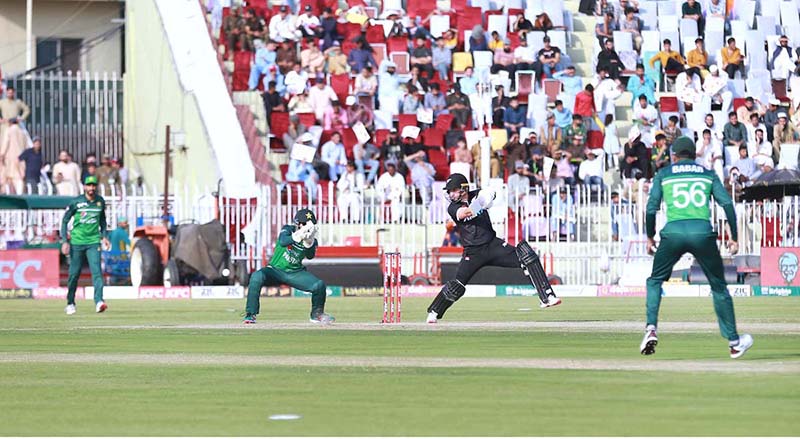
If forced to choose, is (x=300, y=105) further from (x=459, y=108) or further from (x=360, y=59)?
(x=459, y=108)

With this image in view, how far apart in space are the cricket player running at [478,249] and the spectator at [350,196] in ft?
44.3

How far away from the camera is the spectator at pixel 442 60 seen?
3734 cm

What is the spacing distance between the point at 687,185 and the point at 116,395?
15.9ft

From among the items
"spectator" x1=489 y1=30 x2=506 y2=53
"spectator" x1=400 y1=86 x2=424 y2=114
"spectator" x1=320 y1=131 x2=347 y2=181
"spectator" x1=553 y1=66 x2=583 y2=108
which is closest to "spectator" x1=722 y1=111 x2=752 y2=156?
"spectator" x1=553 y1=66 x2=583 y2=108

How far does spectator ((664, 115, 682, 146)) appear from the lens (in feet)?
116

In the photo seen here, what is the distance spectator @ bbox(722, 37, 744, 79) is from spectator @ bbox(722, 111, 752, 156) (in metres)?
2.63

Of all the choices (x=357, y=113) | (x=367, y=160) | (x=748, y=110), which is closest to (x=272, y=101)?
(x=357, y=113)

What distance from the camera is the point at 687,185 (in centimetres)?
1360

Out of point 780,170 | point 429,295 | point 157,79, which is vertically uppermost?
point 157,79

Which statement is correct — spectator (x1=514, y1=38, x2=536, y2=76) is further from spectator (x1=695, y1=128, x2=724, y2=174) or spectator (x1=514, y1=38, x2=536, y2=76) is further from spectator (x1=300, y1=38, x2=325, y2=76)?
spectator (x1=695, y1=128, x2=724, y2=174)

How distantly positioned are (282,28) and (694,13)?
938cm

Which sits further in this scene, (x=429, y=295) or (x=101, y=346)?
(x=429, y=295)

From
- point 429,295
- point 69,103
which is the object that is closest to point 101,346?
point 429,295

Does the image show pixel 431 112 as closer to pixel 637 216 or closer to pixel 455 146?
pixel 455 146
